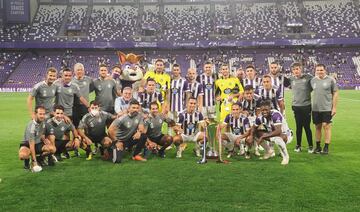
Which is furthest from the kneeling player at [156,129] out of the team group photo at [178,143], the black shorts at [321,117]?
the black shorts at [321,117]

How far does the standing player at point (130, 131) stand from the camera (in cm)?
828

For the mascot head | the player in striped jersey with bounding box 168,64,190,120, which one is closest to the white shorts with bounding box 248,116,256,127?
the player in striped jersey with bounding box 168,64,190,120

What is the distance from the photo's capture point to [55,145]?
8.18 metres

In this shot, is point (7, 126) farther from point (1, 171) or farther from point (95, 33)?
point (95, 33)

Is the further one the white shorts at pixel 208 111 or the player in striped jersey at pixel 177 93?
the white shorts at pixel 208 111

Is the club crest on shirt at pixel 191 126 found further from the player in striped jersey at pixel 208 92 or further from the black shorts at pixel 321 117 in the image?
the black shorts at pixel 321 117

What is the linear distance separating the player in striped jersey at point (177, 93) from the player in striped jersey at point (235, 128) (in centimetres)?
Result: 123

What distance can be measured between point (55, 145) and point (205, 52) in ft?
137

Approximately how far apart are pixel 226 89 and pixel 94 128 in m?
3.23

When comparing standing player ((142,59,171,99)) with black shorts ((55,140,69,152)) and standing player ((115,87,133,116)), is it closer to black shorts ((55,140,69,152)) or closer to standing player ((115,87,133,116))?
standing player ((115,87,133,116))

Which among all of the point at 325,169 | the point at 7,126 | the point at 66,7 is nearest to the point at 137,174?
the point at 325,169

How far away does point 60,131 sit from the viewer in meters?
8.21

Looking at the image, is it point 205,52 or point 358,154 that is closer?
point 358,154

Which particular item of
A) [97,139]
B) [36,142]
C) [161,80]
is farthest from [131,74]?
[36,142]
